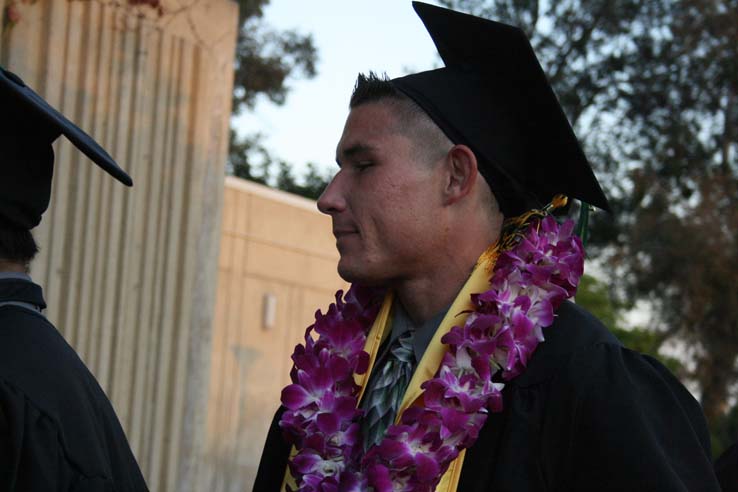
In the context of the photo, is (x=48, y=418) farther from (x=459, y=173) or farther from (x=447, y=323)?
(x=459, y=173)

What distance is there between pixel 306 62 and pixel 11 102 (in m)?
17.3

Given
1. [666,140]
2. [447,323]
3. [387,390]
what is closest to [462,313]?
[447,323]

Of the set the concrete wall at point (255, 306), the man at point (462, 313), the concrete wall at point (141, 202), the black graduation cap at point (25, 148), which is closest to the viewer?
the man at point (462, 313)

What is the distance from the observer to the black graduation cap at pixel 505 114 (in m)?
2.80

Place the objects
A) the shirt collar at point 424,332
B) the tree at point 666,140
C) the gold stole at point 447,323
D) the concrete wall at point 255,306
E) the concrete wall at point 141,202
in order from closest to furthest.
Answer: the gold stole at point 447,323
the shirt collar at point 424,332
the concrete wall at point 141,202
the concrete wall at point 255,306
the tree at point 666,140

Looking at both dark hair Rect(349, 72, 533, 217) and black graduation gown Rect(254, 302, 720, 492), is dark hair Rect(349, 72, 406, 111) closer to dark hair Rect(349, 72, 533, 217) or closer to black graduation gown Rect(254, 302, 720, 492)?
dark hair Rect(349, 72, 533, 217)

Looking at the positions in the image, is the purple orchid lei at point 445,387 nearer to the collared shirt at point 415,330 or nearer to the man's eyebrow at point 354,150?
the collared shirt at point 415,330

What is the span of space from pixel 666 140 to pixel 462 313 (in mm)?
13959

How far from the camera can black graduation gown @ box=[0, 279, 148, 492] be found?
2.32 metres

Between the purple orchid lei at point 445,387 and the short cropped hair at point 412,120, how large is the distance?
0.96 feet

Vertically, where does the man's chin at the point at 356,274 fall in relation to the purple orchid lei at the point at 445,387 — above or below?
above

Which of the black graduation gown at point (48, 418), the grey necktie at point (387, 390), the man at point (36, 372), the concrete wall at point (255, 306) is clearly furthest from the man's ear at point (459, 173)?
the concrete wall at point (255, 306)

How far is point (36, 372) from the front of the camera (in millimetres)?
2439

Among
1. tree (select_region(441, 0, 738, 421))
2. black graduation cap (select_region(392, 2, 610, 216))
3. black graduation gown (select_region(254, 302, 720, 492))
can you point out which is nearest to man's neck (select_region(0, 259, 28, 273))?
black graduation cap (select_region(392, 2, 610, 216))
